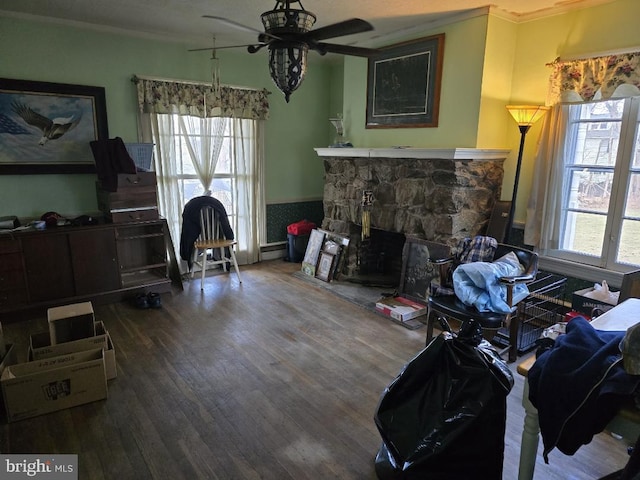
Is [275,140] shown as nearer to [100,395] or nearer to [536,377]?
[100,395]

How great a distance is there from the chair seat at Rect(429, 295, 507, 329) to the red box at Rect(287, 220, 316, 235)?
99.2 inches

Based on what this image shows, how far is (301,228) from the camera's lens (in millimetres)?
5250

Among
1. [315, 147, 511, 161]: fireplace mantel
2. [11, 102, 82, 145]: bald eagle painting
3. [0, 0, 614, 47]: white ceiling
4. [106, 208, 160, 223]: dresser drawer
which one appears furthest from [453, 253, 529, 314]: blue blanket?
[11, 102, 82, 145]: bald eagle painting

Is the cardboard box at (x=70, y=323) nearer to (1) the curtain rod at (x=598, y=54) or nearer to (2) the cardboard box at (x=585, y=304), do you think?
(2) the cardboard box at (x=585, y=304)

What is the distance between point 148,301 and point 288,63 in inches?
107

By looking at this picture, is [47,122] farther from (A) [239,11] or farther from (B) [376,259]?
(B) [376,259]

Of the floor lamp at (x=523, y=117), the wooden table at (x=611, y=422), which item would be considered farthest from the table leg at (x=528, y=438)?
the floor lamp at (x=523, y=117)

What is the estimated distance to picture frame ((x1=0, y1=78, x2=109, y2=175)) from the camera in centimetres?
363

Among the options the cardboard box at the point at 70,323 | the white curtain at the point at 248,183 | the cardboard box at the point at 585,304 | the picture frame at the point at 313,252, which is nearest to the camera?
the cardboard box at the point at 70,323

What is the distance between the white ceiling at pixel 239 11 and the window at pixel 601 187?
838mm

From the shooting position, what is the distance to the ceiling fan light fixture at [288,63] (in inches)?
78.8

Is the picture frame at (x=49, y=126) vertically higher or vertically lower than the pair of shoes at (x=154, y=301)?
higher

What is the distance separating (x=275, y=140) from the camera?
5.24 m

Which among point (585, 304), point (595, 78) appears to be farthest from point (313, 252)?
point (595, 78)
